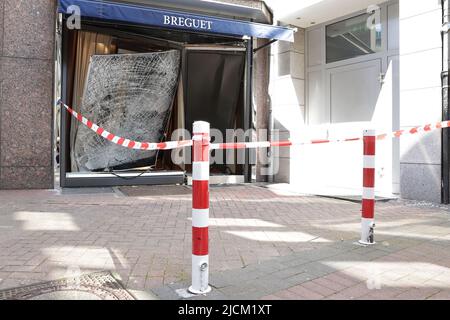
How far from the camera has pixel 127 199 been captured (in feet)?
22.4

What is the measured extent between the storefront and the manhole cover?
204 inches

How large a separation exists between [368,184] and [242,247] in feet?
4.42

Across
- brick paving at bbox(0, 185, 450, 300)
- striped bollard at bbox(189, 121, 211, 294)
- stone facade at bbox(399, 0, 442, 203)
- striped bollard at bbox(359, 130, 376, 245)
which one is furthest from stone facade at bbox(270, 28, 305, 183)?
striped bollard at bbox(189, 121, 211, 294)

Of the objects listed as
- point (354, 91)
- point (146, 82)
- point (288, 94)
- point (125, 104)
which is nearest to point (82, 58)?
point (125, 104)

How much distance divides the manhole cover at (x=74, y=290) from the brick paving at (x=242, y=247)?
4.7 inches

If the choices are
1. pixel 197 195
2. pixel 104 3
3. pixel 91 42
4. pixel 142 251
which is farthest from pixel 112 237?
pixel 91 42

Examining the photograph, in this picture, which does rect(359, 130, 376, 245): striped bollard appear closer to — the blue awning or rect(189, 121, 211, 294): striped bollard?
rect(189, 121, 211, 294): striped bollard

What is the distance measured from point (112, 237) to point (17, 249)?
2.96 feet

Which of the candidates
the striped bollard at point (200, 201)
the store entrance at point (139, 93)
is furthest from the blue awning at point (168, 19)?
the striped bollard at point (200, 201)

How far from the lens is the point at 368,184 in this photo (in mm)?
3904

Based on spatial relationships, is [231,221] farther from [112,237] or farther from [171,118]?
[171,118]

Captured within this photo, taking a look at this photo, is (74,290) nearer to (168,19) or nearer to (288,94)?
(168,19)

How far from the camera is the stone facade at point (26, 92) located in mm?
7441
